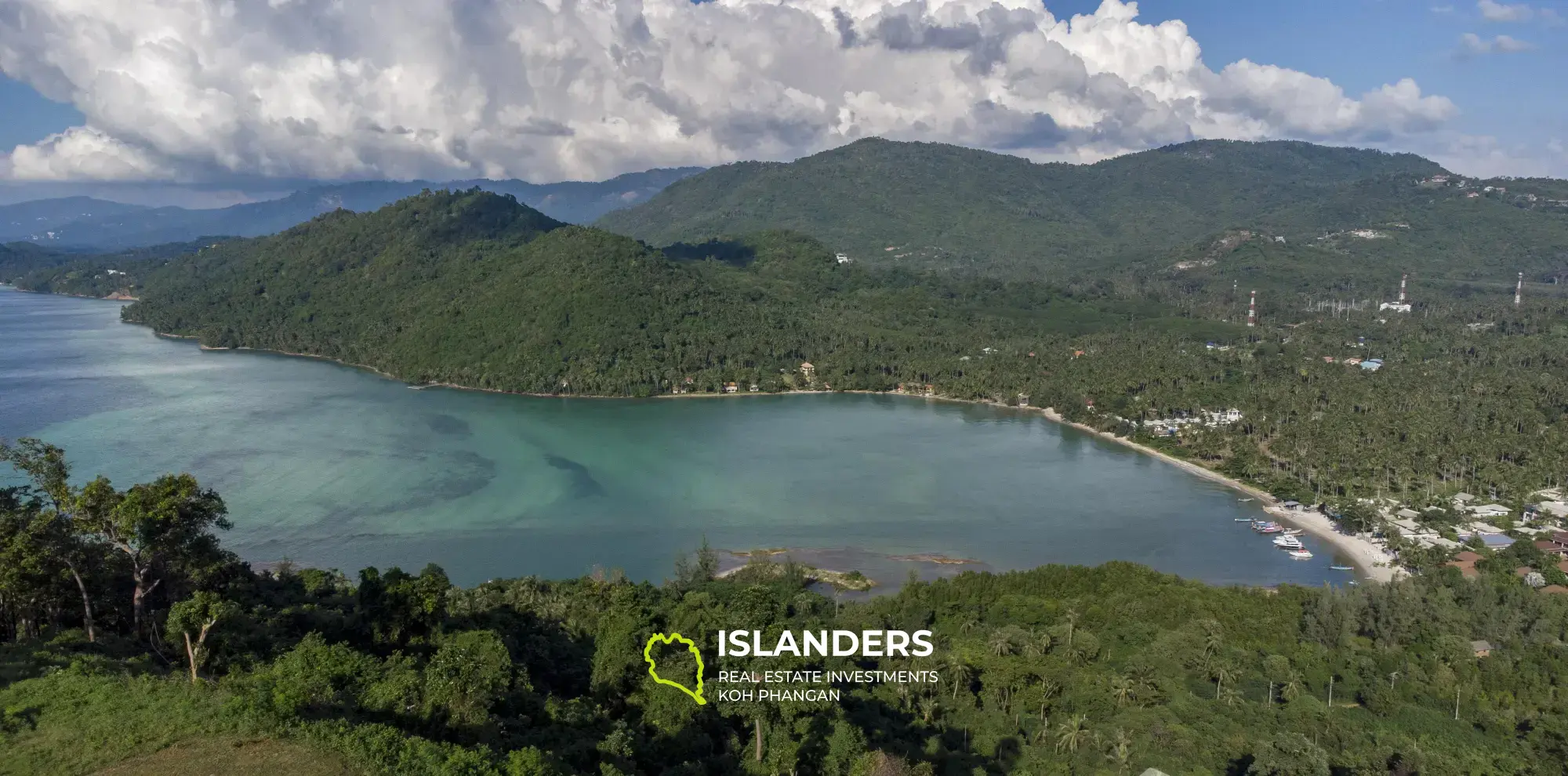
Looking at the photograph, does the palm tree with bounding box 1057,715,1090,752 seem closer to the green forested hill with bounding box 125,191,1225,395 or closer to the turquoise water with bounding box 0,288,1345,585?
the turquoise water with bounding box 0,288,1345,585

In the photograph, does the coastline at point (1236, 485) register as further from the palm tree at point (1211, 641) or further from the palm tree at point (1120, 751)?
the palm tree at point (1120, 751)

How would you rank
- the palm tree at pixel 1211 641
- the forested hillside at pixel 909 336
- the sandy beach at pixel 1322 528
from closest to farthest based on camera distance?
the palm tree at pixel 1211 641
the sandy beach at pixel 1322 528
the forested hillside at pixel 909 336

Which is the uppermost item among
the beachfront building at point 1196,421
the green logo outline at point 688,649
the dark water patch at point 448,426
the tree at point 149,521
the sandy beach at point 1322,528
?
the tree at point 149,521

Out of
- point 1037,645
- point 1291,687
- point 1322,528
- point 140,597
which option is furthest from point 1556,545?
point 140,597

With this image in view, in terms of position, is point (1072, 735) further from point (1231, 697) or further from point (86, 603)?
point (86, 603)

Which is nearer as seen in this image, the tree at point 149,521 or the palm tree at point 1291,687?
the tree at point 149,521

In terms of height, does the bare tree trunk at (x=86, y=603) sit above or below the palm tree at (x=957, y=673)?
above

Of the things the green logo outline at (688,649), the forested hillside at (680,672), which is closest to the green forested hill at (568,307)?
the forested hillside at (680,672)

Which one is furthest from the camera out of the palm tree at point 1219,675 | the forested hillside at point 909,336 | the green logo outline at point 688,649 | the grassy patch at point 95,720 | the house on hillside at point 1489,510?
the forested hillside at point 909,336

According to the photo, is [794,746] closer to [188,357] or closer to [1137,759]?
[1137,759]
